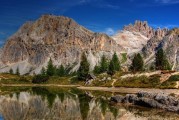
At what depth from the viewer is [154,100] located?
6406 cm

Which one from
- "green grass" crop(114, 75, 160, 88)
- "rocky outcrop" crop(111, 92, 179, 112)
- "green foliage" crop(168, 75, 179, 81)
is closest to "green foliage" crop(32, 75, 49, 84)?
"green grass" crop(114, 75, 160, 88)

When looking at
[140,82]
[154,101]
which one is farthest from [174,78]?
[154,101]

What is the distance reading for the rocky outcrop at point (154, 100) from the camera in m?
58.8

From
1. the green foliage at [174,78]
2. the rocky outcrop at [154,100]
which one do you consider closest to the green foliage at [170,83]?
the green foliage at [174,78]

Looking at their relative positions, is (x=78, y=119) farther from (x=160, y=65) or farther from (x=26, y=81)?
(x=26, y=81)

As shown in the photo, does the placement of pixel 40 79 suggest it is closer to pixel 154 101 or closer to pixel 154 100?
pixel 154 100

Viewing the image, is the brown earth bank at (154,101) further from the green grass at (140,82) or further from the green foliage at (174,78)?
the green grass at (140,82)

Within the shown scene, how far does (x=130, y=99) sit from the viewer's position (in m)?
70.4

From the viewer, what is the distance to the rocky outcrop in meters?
58.8

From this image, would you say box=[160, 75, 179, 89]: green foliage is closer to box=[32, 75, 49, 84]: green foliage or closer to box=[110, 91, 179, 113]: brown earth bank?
box=[110, 91, 179, 113]: brown earth bank

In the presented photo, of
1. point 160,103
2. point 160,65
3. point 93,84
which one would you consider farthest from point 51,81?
point 160,103

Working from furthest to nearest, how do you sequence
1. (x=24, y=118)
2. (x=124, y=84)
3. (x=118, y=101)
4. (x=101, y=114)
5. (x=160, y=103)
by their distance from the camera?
1. (x=124, y=84)
2. (x=118, y=101)
3. (x=160, y=103)
4. (x=101, y=114)
5. (x=24, y=118)

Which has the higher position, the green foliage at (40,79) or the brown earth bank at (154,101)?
the green foliage at (40,79)

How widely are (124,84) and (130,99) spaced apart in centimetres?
5789
